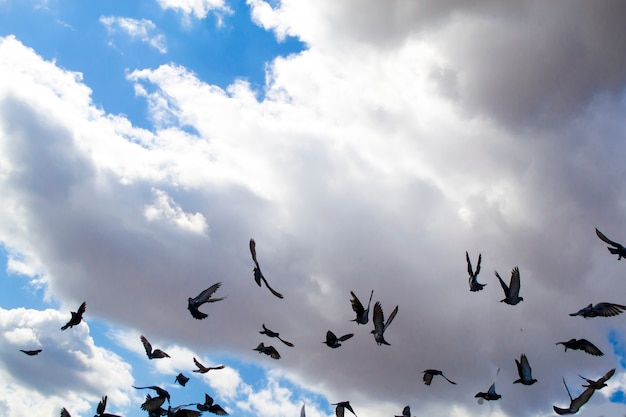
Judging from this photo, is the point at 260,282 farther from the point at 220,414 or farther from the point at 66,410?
the point at 66,410

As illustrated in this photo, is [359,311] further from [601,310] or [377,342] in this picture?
[601,310]

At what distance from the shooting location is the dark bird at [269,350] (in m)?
46.5

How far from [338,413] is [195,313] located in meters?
15.6

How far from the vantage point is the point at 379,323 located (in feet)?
141

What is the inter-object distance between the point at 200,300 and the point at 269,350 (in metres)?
9.41

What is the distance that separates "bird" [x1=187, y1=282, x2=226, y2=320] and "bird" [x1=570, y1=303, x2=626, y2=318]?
23692 mm

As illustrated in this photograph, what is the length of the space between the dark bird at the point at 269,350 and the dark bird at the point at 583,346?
21.1m

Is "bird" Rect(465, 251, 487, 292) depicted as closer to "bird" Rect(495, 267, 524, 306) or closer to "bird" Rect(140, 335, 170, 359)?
"bird" Rect(495, 267, 524, 306)

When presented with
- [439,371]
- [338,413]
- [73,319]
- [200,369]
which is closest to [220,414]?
[200,369]

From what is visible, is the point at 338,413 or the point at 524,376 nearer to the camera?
the point at 524,376

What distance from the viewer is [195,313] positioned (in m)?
39.4

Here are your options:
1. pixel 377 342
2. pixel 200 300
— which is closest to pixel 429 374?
pixel 377 342

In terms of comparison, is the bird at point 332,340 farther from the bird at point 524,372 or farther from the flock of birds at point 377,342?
the bird at point 524,372

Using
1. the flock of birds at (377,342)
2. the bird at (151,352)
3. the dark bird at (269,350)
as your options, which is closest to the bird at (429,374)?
the flock of birds at (377,342)
